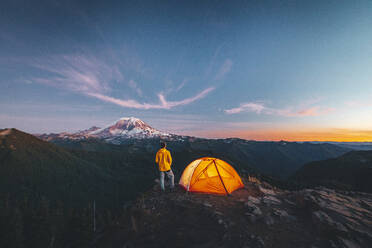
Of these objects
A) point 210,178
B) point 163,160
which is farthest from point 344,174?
point 163,160

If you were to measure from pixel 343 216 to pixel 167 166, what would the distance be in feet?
31.7

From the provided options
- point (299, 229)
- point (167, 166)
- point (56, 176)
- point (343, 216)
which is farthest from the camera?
point (56, 176)

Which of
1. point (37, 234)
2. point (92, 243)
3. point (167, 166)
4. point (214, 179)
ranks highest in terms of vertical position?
point (167, 166)

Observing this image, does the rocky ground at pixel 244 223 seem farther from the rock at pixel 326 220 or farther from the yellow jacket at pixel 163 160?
the yellow jacket at pixel 163 160

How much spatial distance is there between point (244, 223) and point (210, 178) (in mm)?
4133

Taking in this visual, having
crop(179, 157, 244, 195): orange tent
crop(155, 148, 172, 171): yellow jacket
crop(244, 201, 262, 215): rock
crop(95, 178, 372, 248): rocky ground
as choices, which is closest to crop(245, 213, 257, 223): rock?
crop(95, 178, 372, 248): rocky ground

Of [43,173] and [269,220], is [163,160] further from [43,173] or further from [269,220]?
[43,173]

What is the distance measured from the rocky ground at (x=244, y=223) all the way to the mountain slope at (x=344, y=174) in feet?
220

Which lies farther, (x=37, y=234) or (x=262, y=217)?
(x=37, y=234)

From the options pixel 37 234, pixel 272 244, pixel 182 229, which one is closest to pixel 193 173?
→ pixel 182 229

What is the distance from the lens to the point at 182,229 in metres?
6.73

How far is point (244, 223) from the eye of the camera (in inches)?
271

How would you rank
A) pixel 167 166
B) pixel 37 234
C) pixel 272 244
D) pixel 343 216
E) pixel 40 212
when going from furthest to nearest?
1. pixel 40 212
2. pixel 37 234
3. pixel 167 166
4. pixel 343 216
5. pixel 272 244

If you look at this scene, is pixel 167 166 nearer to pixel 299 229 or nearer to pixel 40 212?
pixel 299 229
